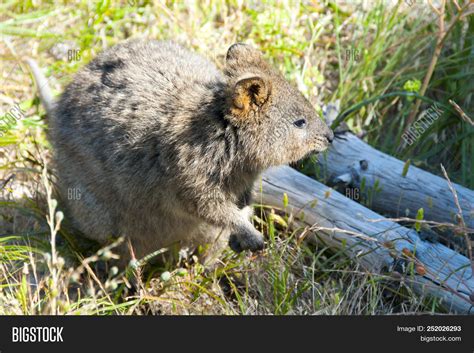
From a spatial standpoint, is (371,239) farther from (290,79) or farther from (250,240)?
(290,79)

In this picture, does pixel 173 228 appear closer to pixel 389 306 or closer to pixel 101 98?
pixel 101 98

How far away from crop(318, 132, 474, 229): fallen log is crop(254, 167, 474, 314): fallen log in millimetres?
315

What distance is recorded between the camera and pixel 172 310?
481 cm

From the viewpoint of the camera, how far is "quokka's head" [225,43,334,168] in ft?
15.1

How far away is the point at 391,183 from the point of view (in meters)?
5.48

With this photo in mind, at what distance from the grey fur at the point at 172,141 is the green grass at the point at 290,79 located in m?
0.29

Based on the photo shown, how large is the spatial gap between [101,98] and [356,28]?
127 inches

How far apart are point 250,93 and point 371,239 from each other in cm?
123

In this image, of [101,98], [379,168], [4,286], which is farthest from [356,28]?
[4,286]

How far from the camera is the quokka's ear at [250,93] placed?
4.51 metres
